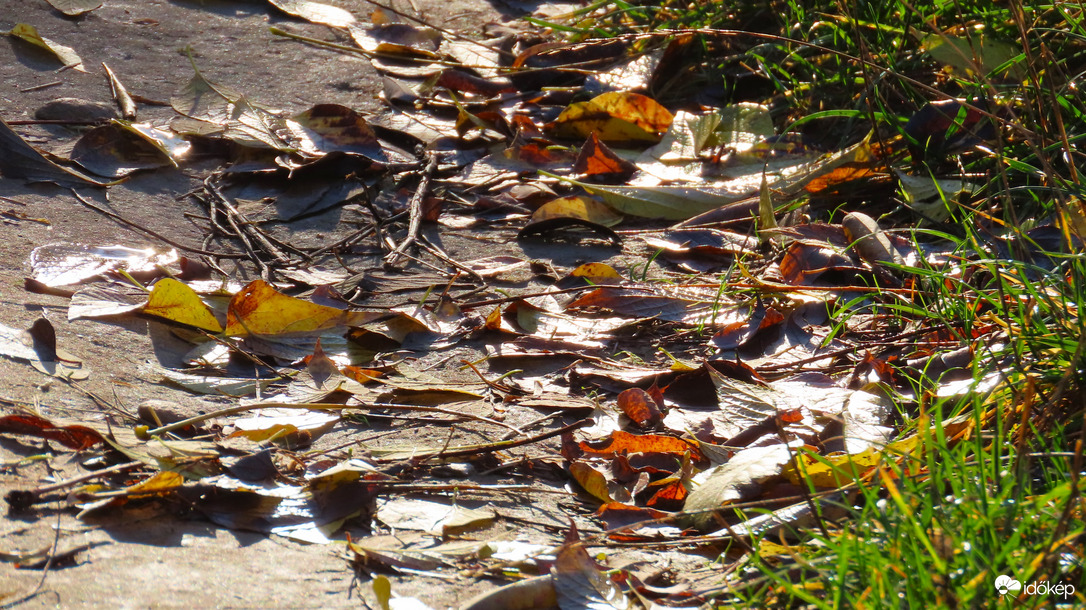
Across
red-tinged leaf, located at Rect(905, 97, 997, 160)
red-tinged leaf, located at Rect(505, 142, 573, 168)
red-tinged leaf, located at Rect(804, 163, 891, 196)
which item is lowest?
red-tinged leaf, located at Rect(505, 142, 573, 168)

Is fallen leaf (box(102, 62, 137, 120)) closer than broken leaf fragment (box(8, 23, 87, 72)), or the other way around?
fallen leaf (box(102, 62, 137, 120))

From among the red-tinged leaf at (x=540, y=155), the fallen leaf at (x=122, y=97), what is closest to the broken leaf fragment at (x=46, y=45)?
the fallen leaf at (x=122, y=97)

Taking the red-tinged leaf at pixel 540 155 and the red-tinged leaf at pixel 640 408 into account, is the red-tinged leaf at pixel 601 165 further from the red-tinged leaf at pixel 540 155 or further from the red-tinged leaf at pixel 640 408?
the red-tinged leaf at pixel 640 408

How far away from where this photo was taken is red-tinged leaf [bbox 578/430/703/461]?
156 centimetres

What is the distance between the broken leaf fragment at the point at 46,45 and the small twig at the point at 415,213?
128 centimetres

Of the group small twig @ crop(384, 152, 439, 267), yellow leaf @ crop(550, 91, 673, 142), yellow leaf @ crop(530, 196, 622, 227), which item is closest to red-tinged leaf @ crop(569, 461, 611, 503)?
small twig @ crop(384, 152, 439, 267)

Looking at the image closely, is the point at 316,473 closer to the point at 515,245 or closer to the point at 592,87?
the point at 515,245

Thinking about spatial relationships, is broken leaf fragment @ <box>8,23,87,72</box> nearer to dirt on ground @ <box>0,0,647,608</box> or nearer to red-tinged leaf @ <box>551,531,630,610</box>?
dirt on ground @ <box>0,0,647,608</box>

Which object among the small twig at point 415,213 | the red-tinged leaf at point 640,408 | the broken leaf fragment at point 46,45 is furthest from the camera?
the broken leaf fragment at point 46,45

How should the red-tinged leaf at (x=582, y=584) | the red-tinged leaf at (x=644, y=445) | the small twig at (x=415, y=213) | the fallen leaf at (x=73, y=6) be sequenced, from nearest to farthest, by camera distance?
the red-tinged leaf at (x=582, y=584)
the red-tinged leaf at (x=644, y=445)
the small twig at (x=415, y=213)
the fallen leaf at (x=73, y=6)

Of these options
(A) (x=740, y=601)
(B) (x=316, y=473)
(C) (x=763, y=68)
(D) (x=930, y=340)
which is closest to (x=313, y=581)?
(B) (x=316, y=473)

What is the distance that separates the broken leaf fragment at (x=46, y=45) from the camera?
307cm

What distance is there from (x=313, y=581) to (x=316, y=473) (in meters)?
0.28

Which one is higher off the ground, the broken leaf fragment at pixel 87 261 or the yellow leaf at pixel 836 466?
the yellow leaf at pixel 836 466
